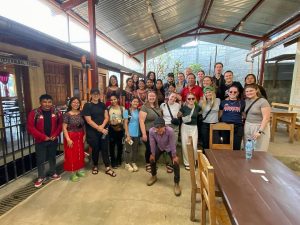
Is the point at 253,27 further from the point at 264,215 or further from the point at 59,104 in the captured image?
the point at 264,215

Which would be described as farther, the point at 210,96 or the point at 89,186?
the point at 210,96

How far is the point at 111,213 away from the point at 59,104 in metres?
4.98

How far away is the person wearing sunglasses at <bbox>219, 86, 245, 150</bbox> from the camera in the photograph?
3.19 metres

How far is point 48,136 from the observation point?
2.99 m

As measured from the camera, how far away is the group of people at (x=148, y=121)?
2945 mm

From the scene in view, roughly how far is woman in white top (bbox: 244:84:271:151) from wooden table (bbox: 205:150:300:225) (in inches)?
31.1

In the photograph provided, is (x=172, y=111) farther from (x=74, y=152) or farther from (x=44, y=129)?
(x=44, y=129)

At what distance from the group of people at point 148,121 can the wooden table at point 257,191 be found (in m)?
0.88

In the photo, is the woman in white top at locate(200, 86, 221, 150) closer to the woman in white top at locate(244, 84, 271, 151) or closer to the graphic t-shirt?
the graphic t-shirt

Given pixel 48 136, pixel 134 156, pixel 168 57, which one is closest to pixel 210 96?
pixel 134 156

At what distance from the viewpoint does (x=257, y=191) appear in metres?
1.56

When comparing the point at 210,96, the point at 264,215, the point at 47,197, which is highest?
the point at 210,96

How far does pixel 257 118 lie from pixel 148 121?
165 centimetres

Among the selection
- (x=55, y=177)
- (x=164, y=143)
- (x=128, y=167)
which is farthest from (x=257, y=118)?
(x=55, y=177)
